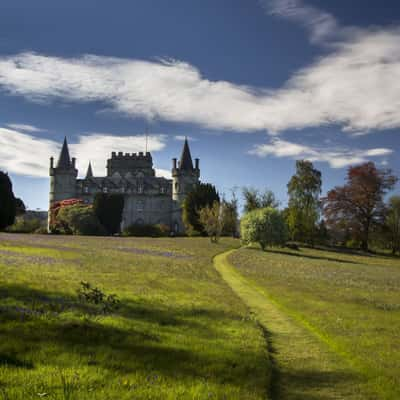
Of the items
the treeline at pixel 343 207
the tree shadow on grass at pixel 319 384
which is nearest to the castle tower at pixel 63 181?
the treeline at pixel 343 207

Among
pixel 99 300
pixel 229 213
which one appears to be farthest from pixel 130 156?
pixel 99 300

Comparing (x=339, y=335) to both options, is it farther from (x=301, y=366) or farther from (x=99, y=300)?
(x=99, y=300)

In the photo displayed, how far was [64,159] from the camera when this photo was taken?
323 ft

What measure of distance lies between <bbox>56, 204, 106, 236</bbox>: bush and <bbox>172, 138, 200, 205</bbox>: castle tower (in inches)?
1297

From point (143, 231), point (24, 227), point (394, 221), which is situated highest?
point (394, 221)

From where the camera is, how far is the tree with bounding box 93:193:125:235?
2763 inches

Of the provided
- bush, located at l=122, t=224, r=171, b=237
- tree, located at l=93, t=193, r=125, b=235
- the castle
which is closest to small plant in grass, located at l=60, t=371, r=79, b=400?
bush, located at l=122, t=224, r=171, b=237

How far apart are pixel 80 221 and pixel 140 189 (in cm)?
3851

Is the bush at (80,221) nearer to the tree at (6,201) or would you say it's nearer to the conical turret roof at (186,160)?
the conical turret roof at (186,160)

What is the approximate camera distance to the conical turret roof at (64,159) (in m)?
97.7

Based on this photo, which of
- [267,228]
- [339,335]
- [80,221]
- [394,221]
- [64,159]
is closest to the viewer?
[339,335]

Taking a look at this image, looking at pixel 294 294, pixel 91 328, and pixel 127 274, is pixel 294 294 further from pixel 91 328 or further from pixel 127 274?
pixel 91 328

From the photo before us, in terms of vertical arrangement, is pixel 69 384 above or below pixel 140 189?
below

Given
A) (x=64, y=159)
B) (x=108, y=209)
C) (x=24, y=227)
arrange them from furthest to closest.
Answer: (x=64, y=159) < (x=108, y=209) < (x=24, y=227)
